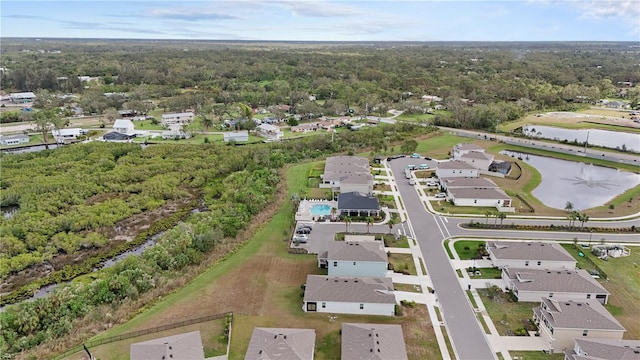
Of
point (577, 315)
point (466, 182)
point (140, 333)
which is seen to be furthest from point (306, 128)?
point (577, 315)

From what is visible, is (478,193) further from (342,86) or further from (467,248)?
(342,86)

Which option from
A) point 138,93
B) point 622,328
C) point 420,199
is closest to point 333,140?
point 420,199

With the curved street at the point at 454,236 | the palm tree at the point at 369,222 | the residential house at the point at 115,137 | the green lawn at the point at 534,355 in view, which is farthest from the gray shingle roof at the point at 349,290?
the residential house at the point at 115,137

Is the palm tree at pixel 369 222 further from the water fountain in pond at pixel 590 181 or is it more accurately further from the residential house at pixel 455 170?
the water fountain in pond at pixel 590 181

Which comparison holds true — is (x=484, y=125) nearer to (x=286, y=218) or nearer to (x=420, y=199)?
Result: (x=420, y=199)

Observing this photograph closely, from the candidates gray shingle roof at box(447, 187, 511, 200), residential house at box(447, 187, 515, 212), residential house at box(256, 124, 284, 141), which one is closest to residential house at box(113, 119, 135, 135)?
residential house at box(256, 124, 284, 141)

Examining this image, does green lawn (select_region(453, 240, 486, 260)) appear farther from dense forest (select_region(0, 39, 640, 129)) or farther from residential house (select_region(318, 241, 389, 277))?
dense forest (select_region(0, 39, 640, 129))
